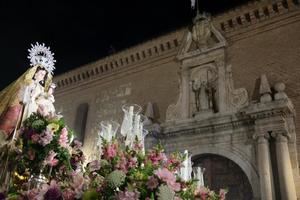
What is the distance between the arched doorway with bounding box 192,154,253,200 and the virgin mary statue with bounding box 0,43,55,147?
531 cm

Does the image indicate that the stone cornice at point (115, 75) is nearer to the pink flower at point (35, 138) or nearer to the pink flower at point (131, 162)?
the pink flower at point (35, 138)

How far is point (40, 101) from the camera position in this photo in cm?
409

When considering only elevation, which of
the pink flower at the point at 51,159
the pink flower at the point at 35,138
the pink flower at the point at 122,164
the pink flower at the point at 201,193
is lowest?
the pink flower at the point at 201,193

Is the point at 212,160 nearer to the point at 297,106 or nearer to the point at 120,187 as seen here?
the point at 297,106

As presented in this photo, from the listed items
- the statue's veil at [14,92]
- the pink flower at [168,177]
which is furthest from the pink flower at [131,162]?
the statue's veil at [14,92]

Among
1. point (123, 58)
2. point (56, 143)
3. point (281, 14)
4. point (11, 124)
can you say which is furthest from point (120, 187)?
point (123, 58)

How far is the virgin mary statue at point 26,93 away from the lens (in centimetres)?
381

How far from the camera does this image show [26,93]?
4043 mm

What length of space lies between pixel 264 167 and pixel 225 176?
1.34 m

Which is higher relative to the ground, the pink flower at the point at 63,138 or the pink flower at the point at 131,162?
the pink flower at the point at 63,138

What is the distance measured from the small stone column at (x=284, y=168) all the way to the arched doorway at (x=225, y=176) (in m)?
1.08

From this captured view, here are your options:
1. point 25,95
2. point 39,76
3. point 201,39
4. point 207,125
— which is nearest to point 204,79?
point 201,39

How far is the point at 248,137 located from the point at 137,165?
20.0 feet

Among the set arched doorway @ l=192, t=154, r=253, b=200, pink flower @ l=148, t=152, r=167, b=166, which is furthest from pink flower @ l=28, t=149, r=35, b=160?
arched doorway @ l=192, t=154, r=253, b=200
